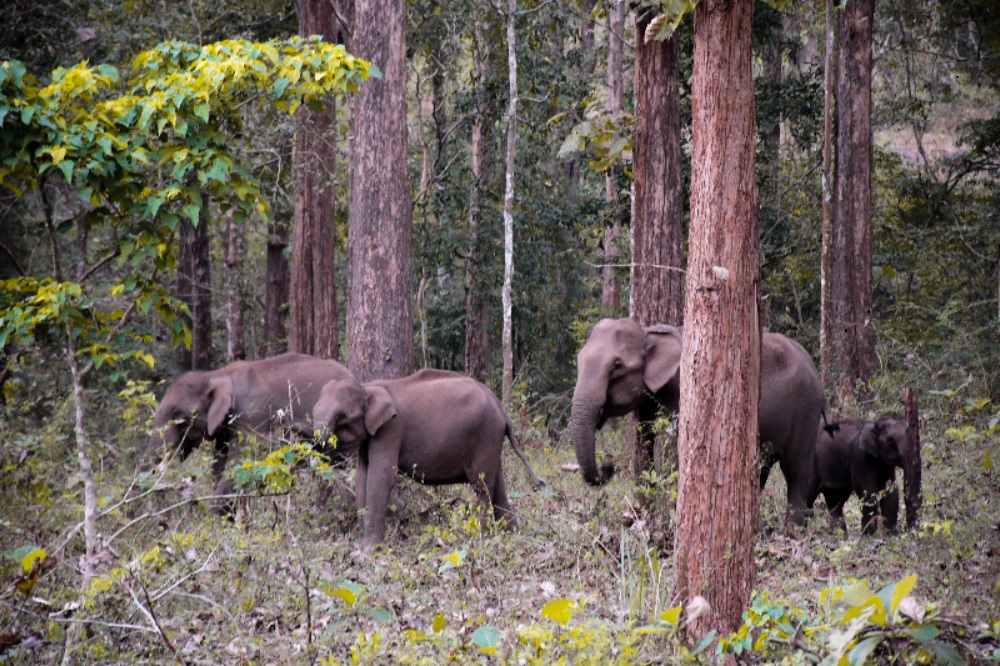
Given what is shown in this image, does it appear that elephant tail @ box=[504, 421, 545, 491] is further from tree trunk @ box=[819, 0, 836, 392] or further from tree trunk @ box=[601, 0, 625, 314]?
tree trunk @ box=[601, 0, 625, 314]

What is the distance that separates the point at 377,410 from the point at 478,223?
36.1 ft

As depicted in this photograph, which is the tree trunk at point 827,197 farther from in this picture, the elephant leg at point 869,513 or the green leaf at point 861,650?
the green leaf at point 861,650

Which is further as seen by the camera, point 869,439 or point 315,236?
point 315,236

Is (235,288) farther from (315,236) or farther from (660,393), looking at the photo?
(660,393)

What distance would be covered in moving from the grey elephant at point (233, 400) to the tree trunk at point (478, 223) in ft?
24.8

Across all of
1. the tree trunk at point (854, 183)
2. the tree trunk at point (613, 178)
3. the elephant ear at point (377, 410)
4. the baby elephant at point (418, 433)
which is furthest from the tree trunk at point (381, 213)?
the tree trunk at point (854, 183)

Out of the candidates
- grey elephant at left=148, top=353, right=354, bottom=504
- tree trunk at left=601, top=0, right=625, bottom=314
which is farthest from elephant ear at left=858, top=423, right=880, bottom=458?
tree trunk at left=601, top=0, right=625, bottom=314

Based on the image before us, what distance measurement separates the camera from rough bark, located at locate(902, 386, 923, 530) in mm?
8727

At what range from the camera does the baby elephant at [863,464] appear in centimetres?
998

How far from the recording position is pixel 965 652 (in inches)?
203

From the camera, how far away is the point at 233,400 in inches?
472

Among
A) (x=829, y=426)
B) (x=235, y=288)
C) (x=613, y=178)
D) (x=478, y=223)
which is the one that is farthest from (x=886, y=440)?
(x=235, y=288)

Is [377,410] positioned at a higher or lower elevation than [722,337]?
lower

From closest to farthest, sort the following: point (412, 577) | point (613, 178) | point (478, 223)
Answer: point (412, 577)
point (613, 178)
point (478, 223)
